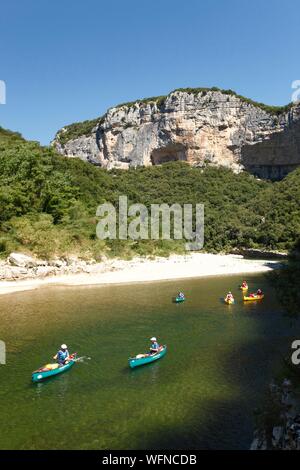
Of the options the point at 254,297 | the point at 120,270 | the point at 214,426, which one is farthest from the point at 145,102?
the point at 214,426

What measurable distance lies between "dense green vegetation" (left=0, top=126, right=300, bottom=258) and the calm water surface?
1489 centimetres

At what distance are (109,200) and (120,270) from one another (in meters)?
23.3

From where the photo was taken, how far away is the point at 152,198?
94.0 metres

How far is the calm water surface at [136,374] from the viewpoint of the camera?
12867 millimetres

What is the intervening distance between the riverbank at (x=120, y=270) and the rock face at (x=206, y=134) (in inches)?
2260

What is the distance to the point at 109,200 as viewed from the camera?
229 ft

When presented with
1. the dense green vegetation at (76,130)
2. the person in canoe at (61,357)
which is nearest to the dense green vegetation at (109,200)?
the person in canoe at (61,357)

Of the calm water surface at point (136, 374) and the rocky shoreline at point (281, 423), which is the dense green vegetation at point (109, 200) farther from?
the rocky shoreline at point (281, 423)

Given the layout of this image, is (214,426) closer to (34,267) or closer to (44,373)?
(44,373)

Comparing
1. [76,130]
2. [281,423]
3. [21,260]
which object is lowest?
[281,423]

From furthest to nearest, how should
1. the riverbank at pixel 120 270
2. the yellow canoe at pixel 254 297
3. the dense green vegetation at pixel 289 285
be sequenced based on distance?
1. the riverbank at pixel 120 270
2. the yellow canoe at pixel 254 297
3. the dense green vegetation at pixel 289 285

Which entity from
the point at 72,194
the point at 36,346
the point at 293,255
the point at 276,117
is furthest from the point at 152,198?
the point at 293,255

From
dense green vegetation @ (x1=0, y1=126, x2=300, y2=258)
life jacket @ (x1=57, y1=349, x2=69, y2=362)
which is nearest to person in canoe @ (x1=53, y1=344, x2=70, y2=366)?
life jacket @ (x1=57, y1=349, x2=69, y2=362)

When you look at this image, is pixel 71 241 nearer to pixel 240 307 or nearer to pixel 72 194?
pixel 72 194
